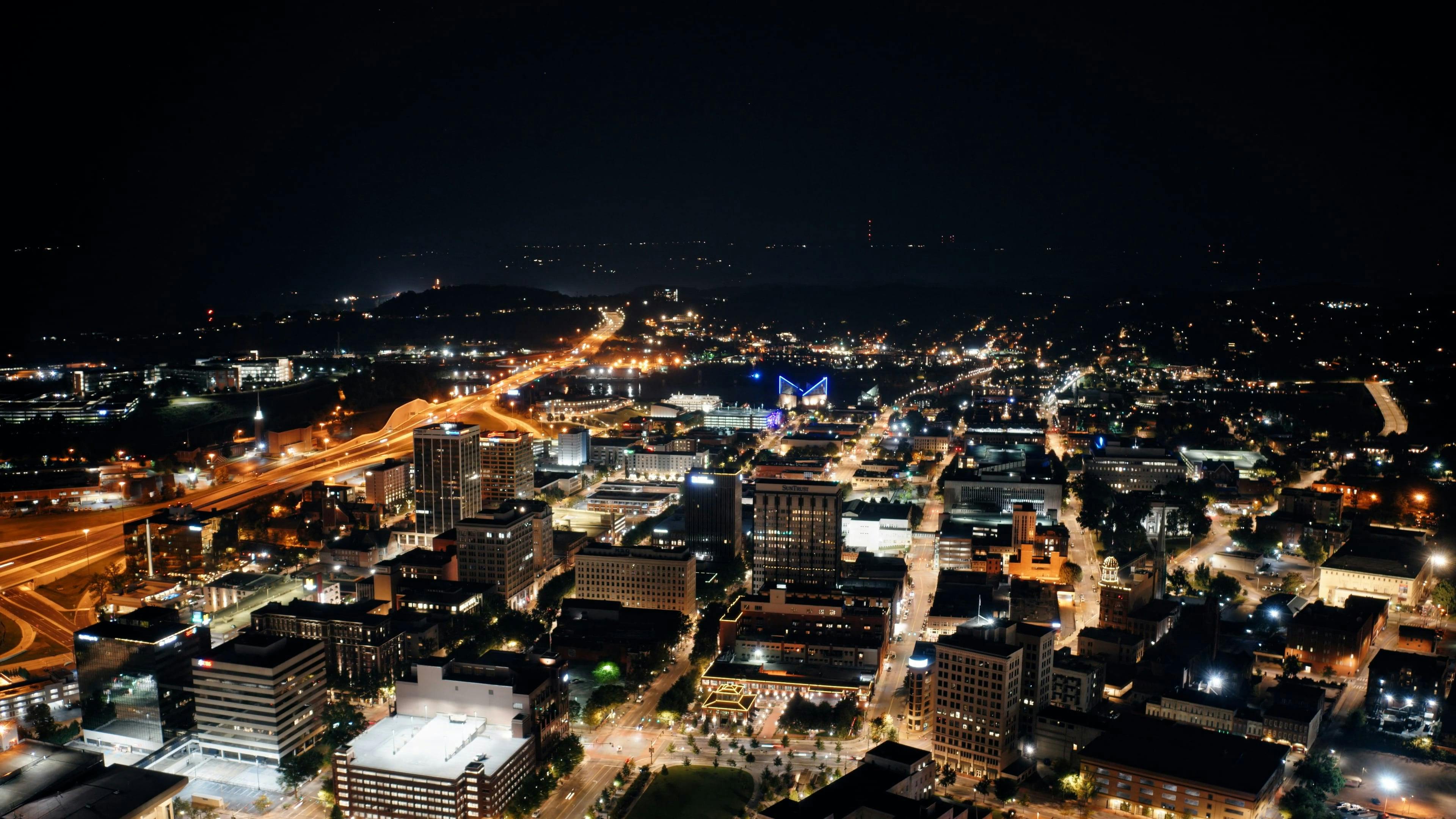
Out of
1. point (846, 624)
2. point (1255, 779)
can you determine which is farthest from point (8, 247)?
point (1255, 779)

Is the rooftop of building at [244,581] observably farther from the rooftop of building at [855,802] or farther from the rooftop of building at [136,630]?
the rooftop of building at [855,802]

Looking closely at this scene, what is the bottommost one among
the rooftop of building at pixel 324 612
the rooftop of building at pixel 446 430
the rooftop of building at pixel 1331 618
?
the rooftop of building at pixel 1331 618

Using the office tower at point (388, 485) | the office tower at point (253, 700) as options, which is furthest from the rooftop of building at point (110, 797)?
the office tower at point (388, 485)

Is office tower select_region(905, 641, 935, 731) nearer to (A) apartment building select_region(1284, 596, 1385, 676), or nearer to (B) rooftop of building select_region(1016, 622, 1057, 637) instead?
(B) rooftop of building select_region(1016, 622, 1057, 637)

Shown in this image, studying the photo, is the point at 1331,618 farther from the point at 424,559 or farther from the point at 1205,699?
the point at 424,559

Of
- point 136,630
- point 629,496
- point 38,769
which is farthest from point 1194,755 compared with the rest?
point 629,496

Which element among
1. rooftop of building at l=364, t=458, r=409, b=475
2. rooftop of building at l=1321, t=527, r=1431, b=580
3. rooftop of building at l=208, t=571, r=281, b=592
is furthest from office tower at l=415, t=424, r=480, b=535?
rooftop of building at l=1321, t=527, r=1431, b=580
